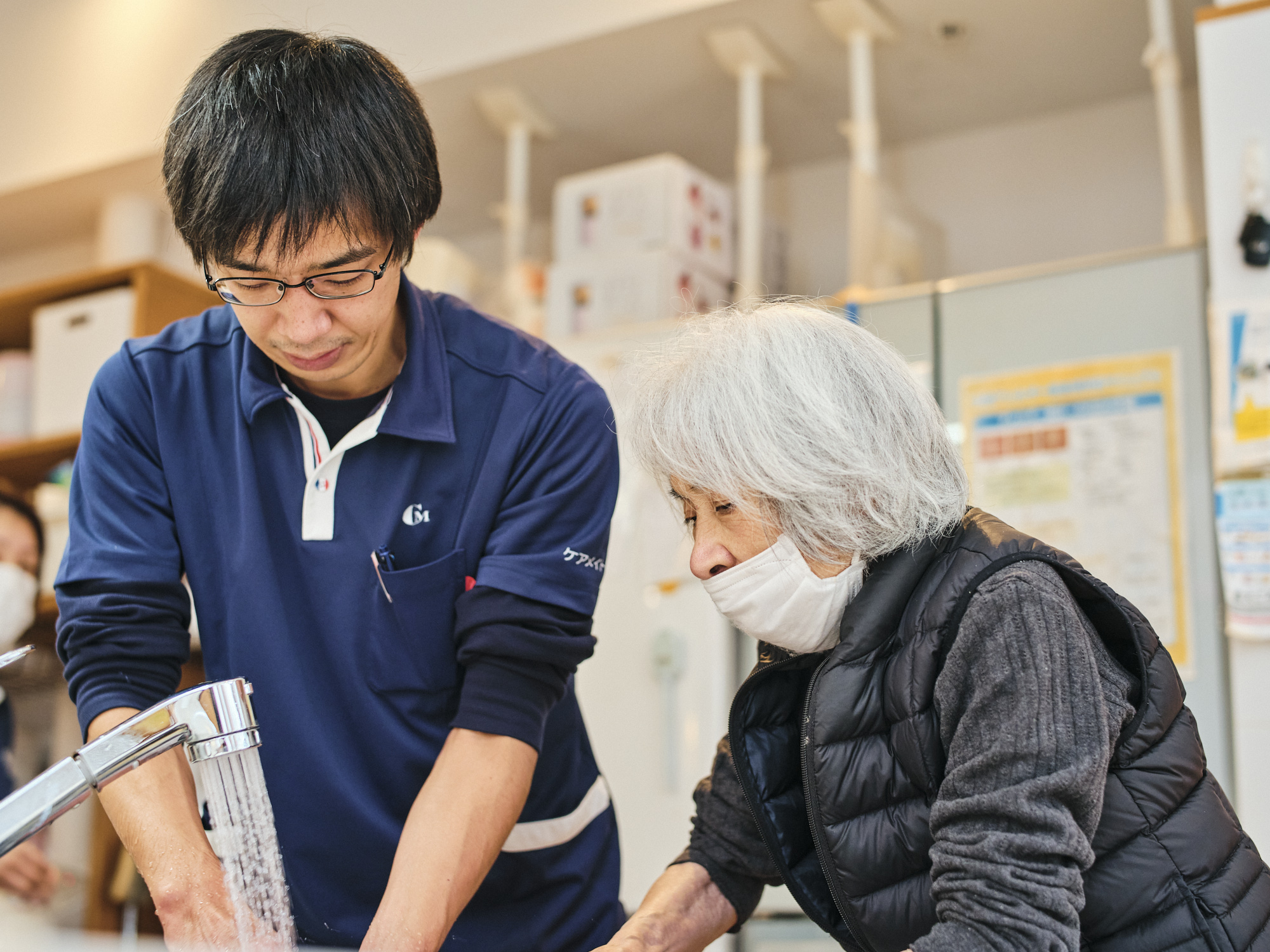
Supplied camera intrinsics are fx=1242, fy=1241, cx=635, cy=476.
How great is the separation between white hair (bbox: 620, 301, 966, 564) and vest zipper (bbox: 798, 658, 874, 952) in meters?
0.12

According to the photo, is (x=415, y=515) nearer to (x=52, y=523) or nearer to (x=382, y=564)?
(x=382, y=564)

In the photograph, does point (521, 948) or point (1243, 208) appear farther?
point (1243, 208)

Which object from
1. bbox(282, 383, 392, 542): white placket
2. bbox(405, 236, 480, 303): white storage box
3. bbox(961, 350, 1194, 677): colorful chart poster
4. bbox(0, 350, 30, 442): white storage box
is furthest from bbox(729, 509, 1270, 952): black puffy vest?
bbox(0, 350, 30, 442): white storage box

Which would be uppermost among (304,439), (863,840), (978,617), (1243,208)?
(1243,208)

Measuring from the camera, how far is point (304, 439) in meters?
1.14

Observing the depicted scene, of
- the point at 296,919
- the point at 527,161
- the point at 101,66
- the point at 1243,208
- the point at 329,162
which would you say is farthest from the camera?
the point at 527,161

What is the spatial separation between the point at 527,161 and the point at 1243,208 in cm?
171

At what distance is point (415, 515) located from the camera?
1.12 metres

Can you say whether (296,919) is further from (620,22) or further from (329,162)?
(620,22)

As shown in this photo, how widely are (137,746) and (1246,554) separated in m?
1.70

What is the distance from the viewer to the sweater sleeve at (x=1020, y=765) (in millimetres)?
788

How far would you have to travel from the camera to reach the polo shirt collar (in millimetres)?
1118

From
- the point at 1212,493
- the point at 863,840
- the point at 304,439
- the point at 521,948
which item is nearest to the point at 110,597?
the point at 304,439

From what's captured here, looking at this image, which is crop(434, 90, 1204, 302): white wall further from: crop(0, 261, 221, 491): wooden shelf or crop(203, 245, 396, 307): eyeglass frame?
crop(203, 245, 396, 307): eyeglass frame
